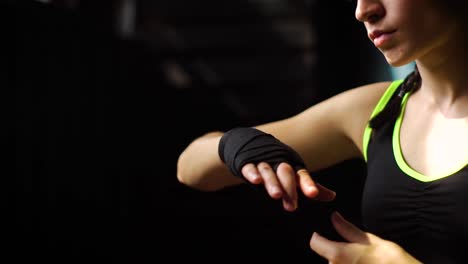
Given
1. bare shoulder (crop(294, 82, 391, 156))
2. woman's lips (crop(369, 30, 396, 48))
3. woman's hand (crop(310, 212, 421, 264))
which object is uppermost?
woman's lips (crop(369, 30, 396, 48))

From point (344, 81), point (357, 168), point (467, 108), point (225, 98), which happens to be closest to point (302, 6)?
point (225, 98)

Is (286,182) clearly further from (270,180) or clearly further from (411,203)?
(411,203)

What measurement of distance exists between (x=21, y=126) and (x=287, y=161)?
3.56ft

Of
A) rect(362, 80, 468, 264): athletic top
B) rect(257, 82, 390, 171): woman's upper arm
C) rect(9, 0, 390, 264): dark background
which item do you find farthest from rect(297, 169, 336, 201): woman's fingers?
rect(9, 0, 390, 264): dark background

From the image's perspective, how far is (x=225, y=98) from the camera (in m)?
2.27

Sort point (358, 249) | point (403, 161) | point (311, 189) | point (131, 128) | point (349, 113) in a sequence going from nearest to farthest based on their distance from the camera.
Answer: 1. point (311, 189)
2. point (358, 249)
3. point (403, 161)
4. point (349, 113)
5. point (131, 128)

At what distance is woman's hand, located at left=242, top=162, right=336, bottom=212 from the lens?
589mm

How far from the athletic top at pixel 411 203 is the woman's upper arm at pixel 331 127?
24mm

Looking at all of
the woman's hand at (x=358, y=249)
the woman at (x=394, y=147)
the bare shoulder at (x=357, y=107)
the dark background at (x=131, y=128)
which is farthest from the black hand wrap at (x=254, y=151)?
the dark background at (x=131, y=128)

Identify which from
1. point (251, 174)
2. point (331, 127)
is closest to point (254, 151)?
point (251, 174)

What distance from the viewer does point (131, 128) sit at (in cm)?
193

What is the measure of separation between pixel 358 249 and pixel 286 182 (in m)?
0.15

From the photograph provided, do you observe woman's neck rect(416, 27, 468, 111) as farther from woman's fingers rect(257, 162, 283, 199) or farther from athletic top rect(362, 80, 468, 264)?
woman's fingers rect(257, 162, 283, 199)

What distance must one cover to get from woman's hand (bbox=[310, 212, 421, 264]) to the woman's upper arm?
23 cm
